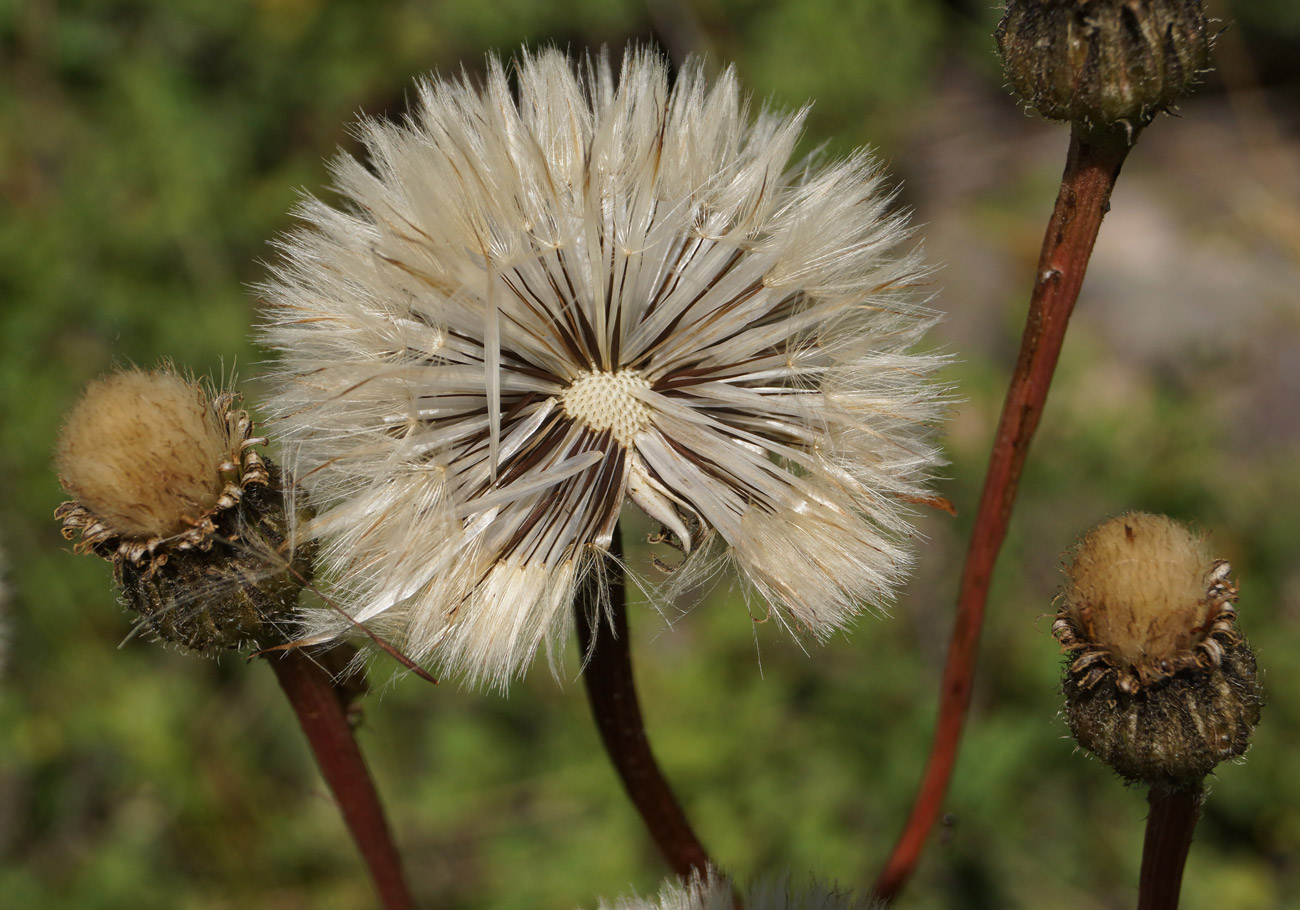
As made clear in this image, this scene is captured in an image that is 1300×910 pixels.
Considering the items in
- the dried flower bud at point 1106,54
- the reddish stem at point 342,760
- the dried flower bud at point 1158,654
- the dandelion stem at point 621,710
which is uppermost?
the dried flower bud at point 1106,54

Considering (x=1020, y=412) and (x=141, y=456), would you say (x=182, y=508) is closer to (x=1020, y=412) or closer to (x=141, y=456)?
(x=141, y=456)

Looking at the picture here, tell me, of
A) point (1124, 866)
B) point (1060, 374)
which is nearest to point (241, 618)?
point (1124, 866)

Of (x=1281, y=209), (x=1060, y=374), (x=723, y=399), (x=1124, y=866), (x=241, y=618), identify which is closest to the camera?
(x=241, y=618)

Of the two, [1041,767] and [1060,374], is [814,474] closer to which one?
[1041,767]

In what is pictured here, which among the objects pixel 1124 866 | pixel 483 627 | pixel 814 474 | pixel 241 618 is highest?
pixel 814 474

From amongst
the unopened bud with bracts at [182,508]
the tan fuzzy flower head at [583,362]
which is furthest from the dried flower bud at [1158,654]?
the unopened bud with bracts at [182,508]

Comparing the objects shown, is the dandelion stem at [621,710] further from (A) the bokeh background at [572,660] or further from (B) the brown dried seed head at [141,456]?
(A) the bokeh background at [572,660]

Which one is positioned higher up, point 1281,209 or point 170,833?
point 1281,209
